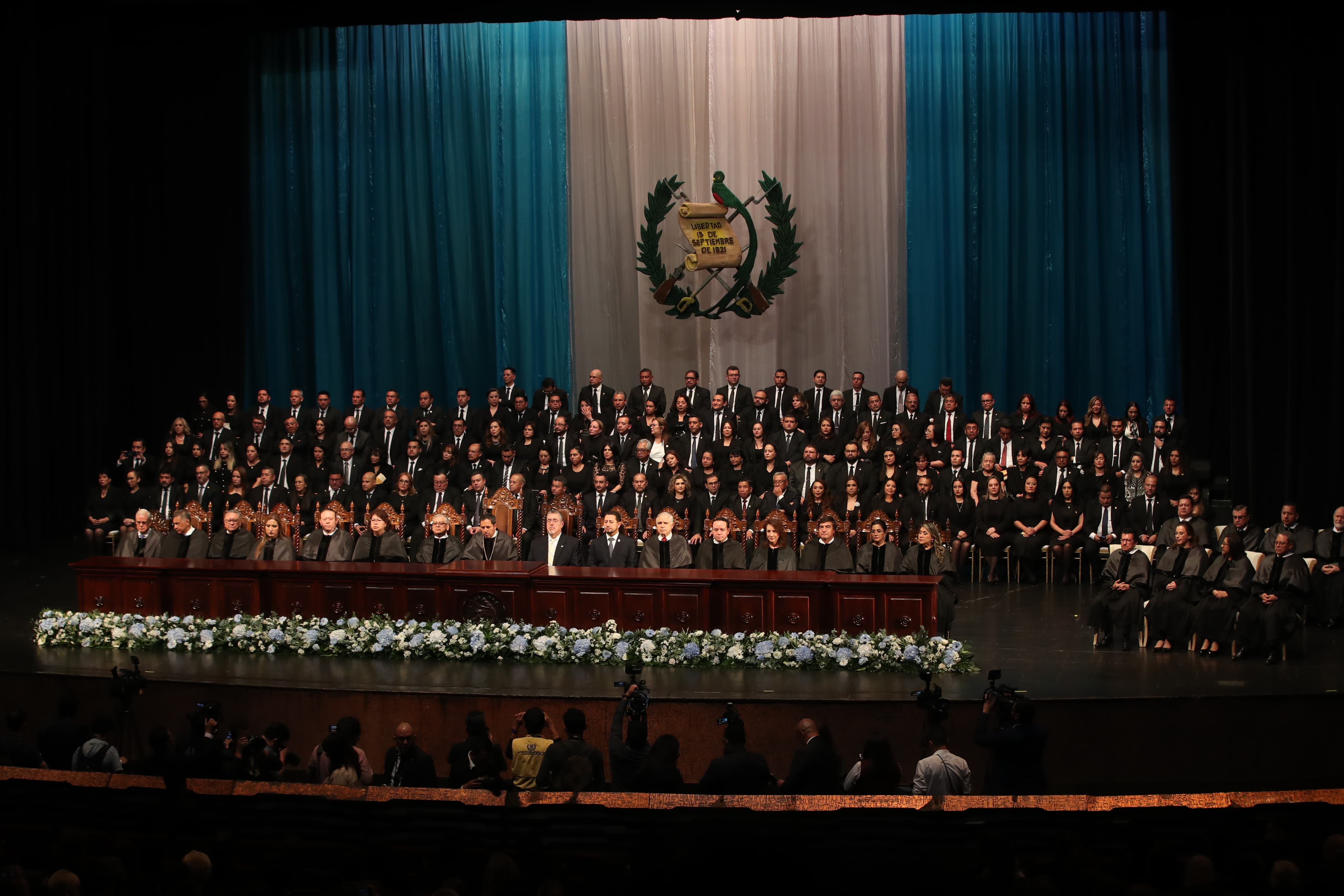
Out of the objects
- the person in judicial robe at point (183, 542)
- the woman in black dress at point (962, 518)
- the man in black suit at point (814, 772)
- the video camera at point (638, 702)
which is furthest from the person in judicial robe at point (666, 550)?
the man in black suit at point (814, 772)

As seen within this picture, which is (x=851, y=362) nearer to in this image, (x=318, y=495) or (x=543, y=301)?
(x=543, y=301)

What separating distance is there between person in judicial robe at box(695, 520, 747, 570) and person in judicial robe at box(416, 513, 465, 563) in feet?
6.88

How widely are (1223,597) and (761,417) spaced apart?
6344mm

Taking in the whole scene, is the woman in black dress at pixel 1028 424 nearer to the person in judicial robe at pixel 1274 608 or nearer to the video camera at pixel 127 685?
the person in judicial robe at pixel 1274 608

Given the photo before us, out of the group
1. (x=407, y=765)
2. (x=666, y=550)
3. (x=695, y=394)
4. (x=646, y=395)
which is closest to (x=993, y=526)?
(x=666, y=550)

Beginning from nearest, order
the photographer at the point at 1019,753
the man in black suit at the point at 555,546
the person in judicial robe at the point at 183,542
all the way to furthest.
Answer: the photographer at the point at 1019,753
the man in black suit at the point at 555,546
the person in judicial robe at the point at 183,542

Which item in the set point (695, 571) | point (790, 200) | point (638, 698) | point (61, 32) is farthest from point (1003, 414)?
point (61, 32)

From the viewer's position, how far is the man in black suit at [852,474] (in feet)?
46.4

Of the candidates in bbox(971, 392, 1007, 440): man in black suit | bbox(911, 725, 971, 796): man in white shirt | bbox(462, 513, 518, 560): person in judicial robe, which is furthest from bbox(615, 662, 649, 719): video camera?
bbox(971, 392, 1007, 440): man in black suit

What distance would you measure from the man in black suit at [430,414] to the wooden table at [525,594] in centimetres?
460

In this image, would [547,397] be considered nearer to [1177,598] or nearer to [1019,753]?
[1177,598]

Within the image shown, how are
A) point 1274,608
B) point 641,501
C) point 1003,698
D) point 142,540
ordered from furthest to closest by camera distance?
point 641,501 < point 142,540 < point 1274,608 < point 1003,698

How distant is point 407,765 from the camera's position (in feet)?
22.8

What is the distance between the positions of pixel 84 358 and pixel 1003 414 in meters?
11.2
